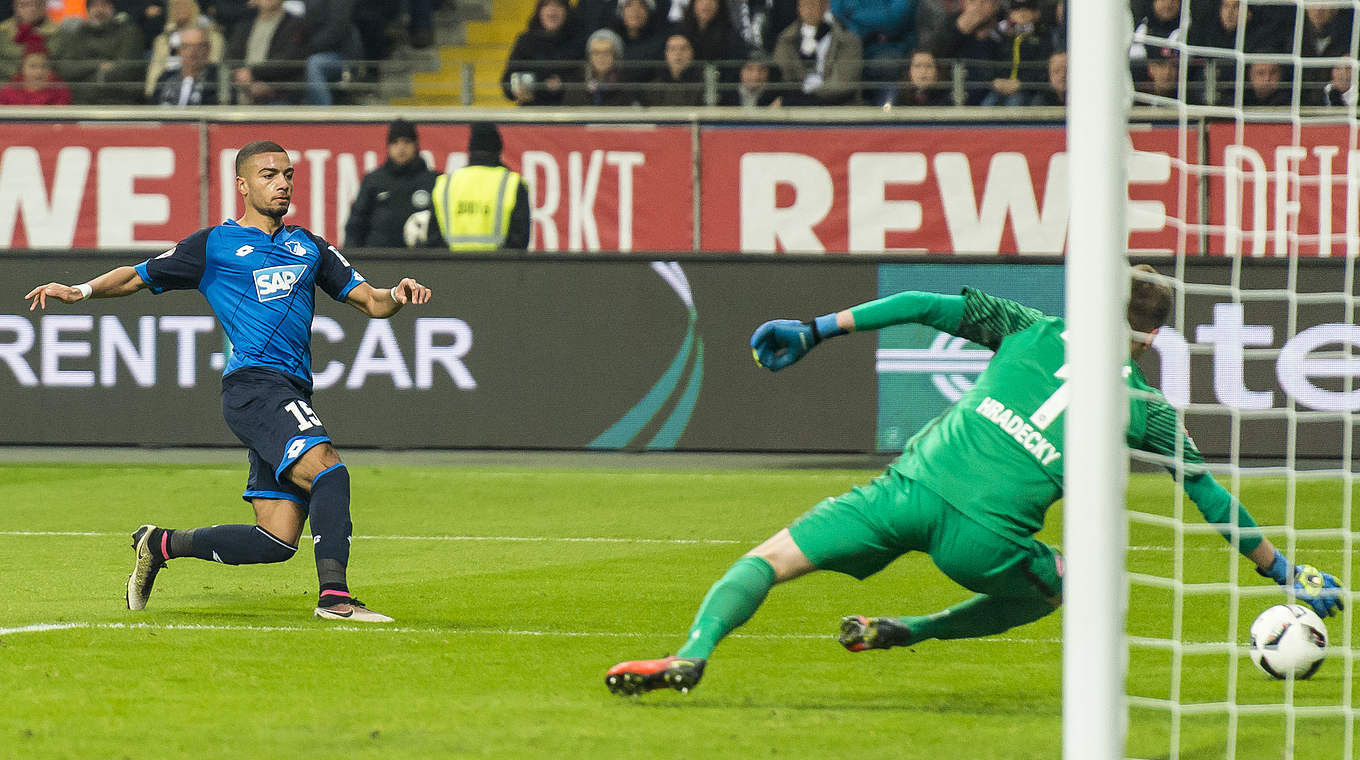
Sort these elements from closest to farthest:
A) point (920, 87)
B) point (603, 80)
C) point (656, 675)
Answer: point (656, 675) → point (920, 87) → point (603, 80)

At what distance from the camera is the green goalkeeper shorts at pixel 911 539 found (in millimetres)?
5477

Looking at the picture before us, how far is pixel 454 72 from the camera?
18328mm

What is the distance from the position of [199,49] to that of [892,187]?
6314mm

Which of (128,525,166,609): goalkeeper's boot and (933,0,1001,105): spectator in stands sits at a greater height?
(933,0,1001,105): spectator in stands

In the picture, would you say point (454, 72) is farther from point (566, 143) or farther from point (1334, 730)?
point (1334, 730)

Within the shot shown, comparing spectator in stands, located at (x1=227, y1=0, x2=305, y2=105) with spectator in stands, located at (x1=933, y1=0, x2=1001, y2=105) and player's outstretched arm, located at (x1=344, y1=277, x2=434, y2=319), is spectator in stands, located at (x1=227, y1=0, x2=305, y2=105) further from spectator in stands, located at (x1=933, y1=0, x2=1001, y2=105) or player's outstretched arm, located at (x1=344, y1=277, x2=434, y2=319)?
player's outstretched arm, located at (x1=344, y1=277, x2=434, y2=319)

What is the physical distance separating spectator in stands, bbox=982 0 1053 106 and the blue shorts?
382 inches

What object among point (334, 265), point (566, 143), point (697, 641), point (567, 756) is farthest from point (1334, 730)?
point (566, 143)

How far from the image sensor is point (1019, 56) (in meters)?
16.0

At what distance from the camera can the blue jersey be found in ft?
23.9

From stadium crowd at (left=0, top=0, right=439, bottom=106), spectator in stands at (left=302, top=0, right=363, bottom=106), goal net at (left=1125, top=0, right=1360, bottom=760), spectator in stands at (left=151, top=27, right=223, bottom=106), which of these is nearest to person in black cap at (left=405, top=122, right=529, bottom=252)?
stadium crowd at (left=0, top=0, right=439, bottom=106)

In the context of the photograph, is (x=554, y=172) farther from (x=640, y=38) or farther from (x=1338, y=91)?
(x=1338, y=91)

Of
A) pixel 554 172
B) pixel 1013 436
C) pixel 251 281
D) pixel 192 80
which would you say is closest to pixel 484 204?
pixel 554 172

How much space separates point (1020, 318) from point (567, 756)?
1.93 meters
